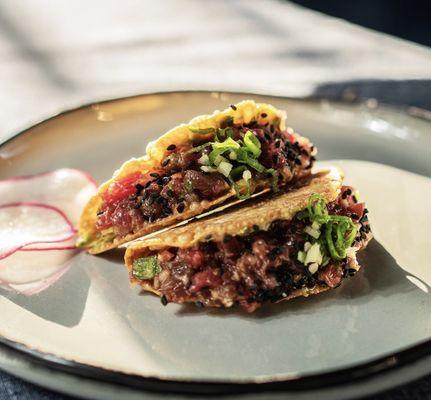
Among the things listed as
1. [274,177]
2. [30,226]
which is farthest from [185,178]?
[30,226]

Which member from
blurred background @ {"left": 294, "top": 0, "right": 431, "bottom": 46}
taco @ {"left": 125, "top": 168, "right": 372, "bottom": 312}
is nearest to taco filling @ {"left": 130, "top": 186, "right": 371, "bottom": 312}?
taco @ {"left": 125, "top": 168, "right": 372, "bottom": 312}

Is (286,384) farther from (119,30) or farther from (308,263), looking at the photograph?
(119,30)

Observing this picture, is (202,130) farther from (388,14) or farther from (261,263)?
(388,14)

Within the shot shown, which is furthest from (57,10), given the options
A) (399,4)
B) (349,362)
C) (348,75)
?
(349,362)

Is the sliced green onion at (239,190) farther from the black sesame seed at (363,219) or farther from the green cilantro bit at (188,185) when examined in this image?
the black sesame seed at (363,219)

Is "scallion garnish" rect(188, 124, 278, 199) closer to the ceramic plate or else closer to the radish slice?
the ceramic plate

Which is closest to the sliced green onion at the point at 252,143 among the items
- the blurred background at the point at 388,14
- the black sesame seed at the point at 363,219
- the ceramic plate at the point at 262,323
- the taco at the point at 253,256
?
the taco at the point at 253,256
